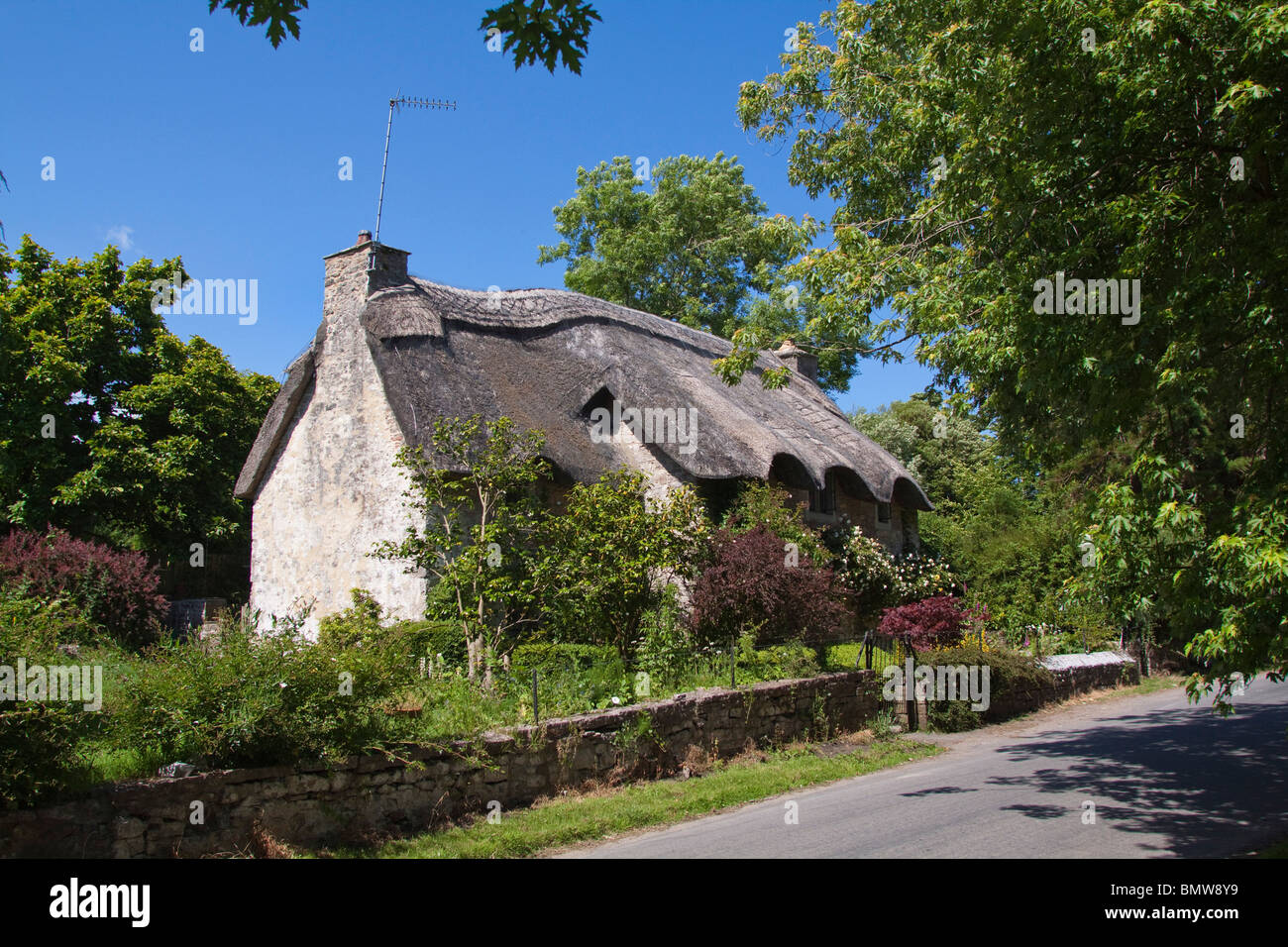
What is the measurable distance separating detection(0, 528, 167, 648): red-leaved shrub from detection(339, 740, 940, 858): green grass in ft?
29.2

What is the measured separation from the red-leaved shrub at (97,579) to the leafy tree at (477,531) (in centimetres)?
457

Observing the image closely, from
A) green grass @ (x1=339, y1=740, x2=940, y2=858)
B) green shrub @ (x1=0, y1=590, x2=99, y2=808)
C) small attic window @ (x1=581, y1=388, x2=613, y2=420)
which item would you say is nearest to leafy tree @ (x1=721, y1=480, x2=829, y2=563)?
small attic window @ (x1=581, y1=388, x2=613, y2=420)

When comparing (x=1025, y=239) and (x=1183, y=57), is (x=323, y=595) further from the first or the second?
(x=1183, y=57)

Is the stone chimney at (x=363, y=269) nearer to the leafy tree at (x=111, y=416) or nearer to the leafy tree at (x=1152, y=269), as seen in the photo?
the leafy tree at (x=111, y=416)

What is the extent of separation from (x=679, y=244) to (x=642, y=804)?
86.7 ft

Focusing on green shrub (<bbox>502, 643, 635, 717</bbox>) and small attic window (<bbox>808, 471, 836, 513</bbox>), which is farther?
small attic window (<bbox>808, 471, 836, 513</bbox>)

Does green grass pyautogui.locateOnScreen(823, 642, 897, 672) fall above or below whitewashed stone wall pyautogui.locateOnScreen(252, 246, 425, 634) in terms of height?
below

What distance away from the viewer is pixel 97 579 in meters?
14.3

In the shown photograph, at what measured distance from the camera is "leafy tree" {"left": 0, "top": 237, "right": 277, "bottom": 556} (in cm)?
1970

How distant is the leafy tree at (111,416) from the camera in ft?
64.6

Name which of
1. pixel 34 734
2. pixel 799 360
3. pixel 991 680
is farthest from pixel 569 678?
pixel 799 360

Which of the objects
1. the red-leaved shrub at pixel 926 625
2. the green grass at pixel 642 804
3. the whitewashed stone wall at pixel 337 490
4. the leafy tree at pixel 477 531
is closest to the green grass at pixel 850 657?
the red-leaved shrub at pixel 926 625

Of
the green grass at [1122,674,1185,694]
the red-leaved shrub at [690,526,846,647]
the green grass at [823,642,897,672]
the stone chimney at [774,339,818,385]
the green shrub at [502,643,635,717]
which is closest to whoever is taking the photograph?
the green shrub at [502,643,635,717]

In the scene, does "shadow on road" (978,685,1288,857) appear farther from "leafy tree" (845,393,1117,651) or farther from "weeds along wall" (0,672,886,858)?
"weeds along wall" (0,672,886,858)
